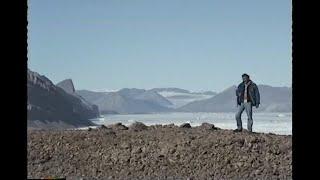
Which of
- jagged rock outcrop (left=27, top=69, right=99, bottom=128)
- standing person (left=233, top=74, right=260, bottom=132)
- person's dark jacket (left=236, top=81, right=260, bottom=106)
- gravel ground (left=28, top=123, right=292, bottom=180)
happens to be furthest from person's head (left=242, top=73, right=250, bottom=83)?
jagged rock outcrop (left=27, top=69, right=99, bottom=128)

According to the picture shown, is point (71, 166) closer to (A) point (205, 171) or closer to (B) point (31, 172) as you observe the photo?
(B) point (31, 172)

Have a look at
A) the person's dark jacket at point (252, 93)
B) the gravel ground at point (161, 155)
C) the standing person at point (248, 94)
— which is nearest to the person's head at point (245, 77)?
the standing person at point (248, 94)

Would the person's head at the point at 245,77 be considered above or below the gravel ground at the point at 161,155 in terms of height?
above

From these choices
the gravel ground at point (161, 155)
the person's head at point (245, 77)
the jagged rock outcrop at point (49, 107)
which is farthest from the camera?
the jagged rock outcrop at point (49, 107)

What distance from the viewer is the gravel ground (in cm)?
1402

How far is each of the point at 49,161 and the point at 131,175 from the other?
100 inches

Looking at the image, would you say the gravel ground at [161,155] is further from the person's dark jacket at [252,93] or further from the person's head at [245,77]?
the person's head at [245,77]

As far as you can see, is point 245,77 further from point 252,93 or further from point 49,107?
point 49,107

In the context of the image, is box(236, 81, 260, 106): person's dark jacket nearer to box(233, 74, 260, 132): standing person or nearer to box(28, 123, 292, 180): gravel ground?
box(233, 74, 260, 132): standing person

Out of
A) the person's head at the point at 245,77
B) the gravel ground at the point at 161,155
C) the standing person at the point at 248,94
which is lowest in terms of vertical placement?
the gravel ground at the point at 161,155

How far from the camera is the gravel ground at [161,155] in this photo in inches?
552
